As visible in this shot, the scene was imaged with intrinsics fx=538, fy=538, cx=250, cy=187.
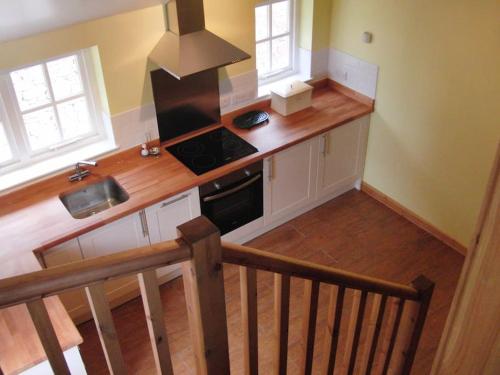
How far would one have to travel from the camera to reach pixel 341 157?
450cm

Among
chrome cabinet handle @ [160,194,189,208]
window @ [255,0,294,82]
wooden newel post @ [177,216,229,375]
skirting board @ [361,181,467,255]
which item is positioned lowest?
skirting board @ [361,181,467,255]

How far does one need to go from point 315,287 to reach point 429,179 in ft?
9.55

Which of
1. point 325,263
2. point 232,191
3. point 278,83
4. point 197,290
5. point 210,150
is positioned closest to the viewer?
point 197,290

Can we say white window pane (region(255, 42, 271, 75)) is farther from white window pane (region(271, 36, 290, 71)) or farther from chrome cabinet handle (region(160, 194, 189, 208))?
chrome cabinet handle (region(160, 194, 189, 208))

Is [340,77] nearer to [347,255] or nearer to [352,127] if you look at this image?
[352,127]

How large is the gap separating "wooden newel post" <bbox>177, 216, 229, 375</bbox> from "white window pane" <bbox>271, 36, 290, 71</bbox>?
3574 mm

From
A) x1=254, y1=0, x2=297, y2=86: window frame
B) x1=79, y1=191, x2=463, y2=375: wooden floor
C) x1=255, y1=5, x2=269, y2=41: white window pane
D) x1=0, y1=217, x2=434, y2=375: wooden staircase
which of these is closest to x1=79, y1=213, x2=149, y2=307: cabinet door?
x1=79, y1=191, x2=463, y2=375: wooden floor

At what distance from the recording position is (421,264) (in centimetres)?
406

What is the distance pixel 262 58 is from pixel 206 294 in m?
3.58

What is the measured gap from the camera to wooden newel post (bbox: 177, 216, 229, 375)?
1072mm

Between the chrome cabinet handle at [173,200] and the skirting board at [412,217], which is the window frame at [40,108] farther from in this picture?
the skirting board at [412,217]

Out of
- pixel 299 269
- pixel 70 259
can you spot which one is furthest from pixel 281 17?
pixel 299 269

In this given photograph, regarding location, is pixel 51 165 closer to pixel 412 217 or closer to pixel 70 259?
pixel 70 259

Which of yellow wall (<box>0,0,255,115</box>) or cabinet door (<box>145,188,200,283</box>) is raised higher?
yellow wall (<box>0,0,255,115</box>)
